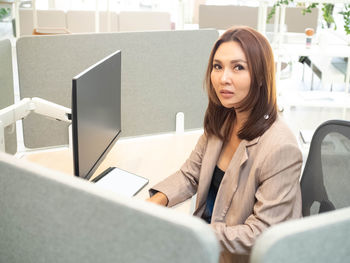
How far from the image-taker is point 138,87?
195cm

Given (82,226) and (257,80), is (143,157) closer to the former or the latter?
(257,80)

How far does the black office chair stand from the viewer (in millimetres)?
1323

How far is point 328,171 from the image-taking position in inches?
53.9

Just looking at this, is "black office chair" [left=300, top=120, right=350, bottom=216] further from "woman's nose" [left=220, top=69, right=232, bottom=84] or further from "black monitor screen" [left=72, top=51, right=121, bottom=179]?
"black monitor screen" [left=72, top=51, right=121, bottom=179]

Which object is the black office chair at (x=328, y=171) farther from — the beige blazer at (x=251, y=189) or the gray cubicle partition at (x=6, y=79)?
the gray cubicle partition at (x=6, y=79)

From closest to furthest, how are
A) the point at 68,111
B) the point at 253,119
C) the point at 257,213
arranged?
the point at 257,213
the point at 253,119
the point at 68,111

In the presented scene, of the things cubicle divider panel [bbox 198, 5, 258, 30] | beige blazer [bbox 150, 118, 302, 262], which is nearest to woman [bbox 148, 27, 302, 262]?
beige blazer [bbox 150, 118, 302, 262]

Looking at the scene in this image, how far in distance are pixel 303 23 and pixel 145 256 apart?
17.5 ft

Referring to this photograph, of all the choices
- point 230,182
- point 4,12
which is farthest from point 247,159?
point 4,12

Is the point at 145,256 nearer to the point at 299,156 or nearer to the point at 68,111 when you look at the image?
the point at 299,156

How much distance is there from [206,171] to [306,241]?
89 cm

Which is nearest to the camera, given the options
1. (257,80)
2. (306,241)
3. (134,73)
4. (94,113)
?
(306,241)

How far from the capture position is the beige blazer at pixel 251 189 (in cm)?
114

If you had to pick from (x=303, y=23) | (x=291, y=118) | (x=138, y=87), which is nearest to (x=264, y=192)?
(x=138, y=87)
